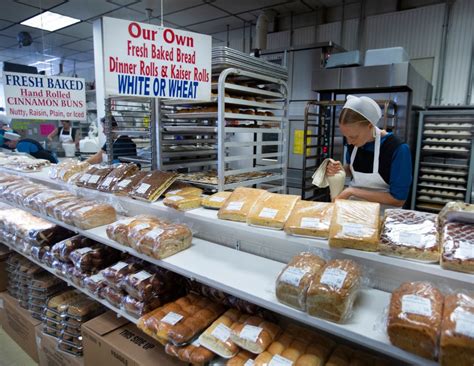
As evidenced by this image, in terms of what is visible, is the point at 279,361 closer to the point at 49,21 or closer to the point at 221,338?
the point at 221,338

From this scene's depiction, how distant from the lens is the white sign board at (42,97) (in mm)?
3443

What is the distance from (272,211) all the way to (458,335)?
802mm

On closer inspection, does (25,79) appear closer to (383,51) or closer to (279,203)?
(279,203)

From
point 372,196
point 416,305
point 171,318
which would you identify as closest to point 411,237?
point 416,305

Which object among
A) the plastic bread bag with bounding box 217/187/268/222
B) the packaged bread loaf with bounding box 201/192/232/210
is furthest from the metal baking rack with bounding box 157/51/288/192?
the plastic bread bag with bounding box 217/187/268/222

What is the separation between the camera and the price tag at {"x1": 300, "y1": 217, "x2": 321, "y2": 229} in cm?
131

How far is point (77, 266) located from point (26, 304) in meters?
1.10

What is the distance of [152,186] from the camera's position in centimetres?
201

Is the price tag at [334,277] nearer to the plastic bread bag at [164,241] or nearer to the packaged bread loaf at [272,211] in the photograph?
the packaged bread loaf at [272,211]

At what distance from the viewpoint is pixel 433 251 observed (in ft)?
3.50

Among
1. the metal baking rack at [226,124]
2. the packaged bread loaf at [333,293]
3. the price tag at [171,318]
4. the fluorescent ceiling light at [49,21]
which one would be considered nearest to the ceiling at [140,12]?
the fluorescent ceiling light at [49,21]

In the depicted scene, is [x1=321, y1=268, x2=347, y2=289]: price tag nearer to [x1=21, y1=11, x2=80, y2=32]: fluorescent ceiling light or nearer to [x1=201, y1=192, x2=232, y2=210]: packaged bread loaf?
[x1=201, y1=192, x2=232, y2=210]: packaged bread loaf

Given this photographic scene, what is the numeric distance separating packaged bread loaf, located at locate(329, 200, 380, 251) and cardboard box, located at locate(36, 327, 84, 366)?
6.45ft

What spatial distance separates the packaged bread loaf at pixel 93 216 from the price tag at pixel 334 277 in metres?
1.57
